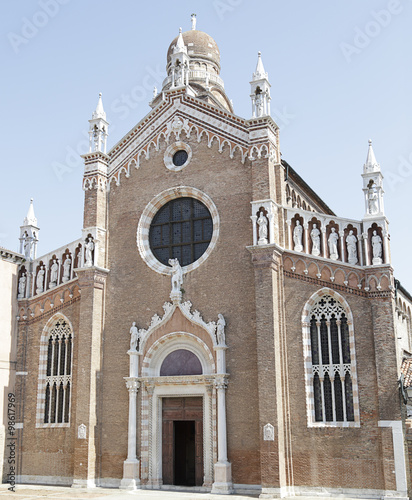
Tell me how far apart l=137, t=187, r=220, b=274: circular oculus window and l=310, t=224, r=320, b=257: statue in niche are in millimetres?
3251

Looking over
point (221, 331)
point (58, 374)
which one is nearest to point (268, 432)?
point (221, 331)

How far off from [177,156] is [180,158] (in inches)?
7.6

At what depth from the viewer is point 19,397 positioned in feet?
74.5

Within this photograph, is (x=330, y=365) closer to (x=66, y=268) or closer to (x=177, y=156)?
(x=177, y=156)

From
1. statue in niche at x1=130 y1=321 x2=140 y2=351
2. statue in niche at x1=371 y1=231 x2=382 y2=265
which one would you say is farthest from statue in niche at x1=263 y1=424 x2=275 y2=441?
statue in niche at x1=371 y1=231 x2=382 y2=265

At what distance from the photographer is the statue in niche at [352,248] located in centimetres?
1864

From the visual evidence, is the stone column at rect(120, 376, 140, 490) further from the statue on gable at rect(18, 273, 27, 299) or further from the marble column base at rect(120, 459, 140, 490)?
the statue on gable at rect(18, 273, 27, 299)

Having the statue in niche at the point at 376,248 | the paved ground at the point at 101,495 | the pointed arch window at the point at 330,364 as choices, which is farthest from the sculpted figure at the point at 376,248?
the paved ground at the point at 101,495

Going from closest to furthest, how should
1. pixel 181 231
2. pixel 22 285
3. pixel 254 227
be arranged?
pixel 254 227 → pixel 181 231 → pixel 22 285

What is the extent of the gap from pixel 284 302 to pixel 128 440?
22.8 ft

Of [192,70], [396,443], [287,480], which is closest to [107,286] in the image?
[287,480]

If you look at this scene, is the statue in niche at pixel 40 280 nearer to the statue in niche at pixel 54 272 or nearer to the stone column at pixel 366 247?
the statue in niche at pixel 54 272

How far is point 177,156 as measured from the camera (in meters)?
22.3

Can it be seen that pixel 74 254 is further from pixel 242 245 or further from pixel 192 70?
pixel 192 70
